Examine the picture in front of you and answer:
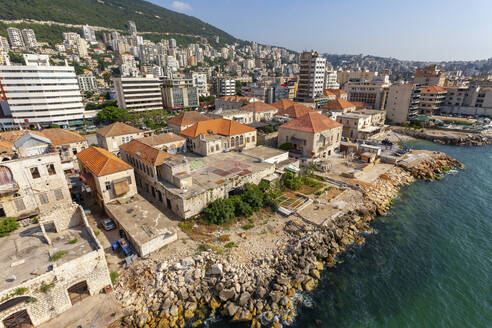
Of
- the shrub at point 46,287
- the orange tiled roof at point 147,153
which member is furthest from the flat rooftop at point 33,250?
the orange tiled roof at point 147,153

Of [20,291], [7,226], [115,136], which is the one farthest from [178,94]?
[20,291]

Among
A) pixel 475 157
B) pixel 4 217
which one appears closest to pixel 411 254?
pixel 4 217

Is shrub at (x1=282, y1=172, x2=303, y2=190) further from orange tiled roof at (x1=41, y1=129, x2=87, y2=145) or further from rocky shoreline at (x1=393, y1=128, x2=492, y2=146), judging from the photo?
rocky shoreline at (x1=393, y1=128, x2=492, y2=146)

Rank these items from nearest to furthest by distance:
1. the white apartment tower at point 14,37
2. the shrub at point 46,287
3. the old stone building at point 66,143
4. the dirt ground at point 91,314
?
the shrub at point 46,287, the dirt ground at point 91,314, the old stone building at point 66,143, the white apartment tower at point 14,37

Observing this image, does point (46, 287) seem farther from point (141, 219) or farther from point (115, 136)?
point (115, 136)

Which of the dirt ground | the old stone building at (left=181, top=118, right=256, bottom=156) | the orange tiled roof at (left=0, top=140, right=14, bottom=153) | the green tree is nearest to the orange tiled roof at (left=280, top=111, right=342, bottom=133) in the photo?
the old stone building at (left=181, top=118, right=256, bottom=156)

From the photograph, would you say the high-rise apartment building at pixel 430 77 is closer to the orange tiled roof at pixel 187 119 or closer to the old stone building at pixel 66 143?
the orange tiled roof at pixel 187 119
